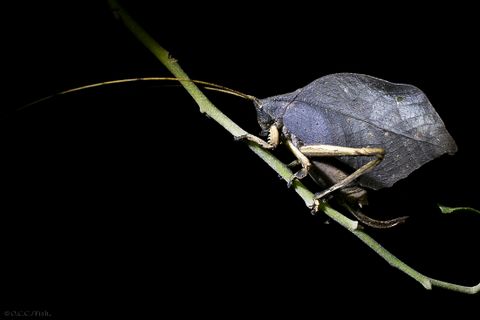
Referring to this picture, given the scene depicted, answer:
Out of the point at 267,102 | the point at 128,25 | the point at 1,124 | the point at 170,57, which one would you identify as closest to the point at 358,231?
the point at 267,102

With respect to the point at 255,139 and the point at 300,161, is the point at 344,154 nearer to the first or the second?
the point at 300,161

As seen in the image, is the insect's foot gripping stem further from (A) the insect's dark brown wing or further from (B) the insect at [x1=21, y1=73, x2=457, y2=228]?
(A) the insect's dark brown wing

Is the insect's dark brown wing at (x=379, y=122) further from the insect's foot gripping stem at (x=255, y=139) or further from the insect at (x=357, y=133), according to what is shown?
the insect's foot gripping stem at (x=255, y=139)

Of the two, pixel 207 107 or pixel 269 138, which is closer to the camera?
pixel 207 107

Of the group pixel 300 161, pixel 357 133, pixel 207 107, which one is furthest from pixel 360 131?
pixel 207 107

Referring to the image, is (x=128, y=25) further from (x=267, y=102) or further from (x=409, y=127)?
(x=409, y=127)

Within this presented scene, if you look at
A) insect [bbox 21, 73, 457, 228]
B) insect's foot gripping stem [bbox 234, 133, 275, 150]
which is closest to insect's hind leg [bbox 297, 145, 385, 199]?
insect [bbox 21, 73, 457, 228]
